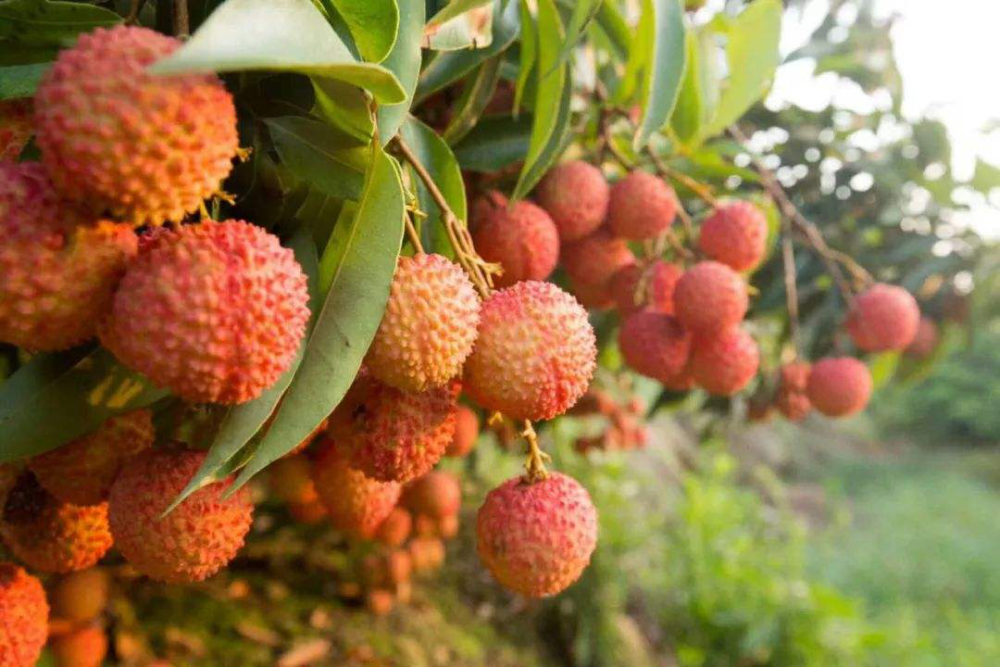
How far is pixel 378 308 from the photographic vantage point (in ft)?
1.52

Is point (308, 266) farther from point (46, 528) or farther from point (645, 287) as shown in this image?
point (645, 287)

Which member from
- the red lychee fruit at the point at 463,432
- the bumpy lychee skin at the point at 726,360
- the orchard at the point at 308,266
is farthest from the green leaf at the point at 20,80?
the bumpy lychee skin at the point at 726,360

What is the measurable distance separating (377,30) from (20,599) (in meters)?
0.43

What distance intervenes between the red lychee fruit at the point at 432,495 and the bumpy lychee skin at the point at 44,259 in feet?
2.35

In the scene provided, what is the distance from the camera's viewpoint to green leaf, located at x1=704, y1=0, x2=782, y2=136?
96 cm

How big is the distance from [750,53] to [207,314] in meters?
0.78

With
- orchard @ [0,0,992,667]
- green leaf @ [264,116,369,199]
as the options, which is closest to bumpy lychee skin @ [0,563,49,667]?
orchard @ [0,0,992,667]

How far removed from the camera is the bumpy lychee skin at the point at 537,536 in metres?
0.58

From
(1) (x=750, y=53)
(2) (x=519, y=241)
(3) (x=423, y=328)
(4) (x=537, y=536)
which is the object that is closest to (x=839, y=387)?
(1) (x=750, y=53)

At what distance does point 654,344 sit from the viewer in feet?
2.94

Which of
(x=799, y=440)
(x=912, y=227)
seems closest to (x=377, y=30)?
(x=912, y=227)

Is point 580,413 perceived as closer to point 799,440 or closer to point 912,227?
point 912,227

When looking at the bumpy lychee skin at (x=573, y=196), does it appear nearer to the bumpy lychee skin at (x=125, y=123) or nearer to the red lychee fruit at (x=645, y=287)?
the red lychee fruit at (x=645, y=287)

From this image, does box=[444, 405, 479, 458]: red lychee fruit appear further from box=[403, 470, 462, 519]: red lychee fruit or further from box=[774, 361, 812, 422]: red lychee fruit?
box=[774, 361, 812, 422]: red lychee fruit
